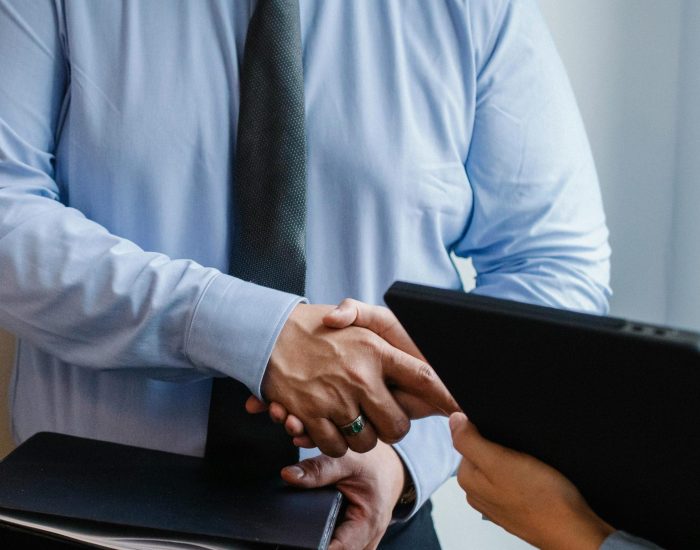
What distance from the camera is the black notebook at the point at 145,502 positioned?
82cm

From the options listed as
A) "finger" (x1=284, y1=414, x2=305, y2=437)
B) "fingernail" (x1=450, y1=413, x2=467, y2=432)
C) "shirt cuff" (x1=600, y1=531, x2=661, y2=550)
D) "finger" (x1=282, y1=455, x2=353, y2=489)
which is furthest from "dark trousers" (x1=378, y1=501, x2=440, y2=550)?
"shirt cuff" (x1=600, y1=531, x2=661, y2=550)

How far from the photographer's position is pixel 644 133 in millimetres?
1604

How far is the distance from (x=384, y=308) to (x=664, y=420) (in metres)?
0.49

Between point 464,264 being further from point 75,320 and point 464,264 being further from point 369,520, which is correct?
point 75,320

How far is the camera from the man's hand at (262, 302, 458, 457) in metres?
1.00

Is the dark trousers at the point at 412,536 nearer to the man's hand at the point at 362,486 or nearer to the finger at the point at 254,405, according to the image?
the man's hand at the point at 362,486

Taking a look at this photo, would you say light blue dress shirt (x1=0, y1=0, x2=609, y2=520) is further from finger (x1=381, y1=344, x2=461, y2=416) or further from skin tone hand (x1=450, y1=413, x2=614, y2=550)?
skin tone hand (x1=450, y1=413, x2=614, y2=550)

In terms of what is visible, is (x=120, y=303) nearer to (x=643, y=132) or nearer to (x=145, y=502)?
(x=145, y=502)

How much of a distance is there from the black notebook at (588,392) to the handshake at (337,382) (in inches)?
9.4

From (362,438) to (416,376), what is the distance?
0.32ft

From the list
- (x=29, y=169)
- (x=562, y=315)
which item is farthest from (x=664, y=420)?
(x=29, y=169)

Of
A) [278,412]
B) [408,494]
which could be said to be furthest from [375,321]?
[408,494]

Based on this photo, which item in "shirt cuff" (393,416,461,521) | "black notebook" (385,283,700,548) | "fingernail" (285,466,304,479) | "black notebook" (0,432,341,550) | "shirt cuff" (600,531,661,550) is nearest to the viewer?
"black notebook" (385,283,700,548)

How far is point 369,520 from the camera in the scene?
105 centimetres
